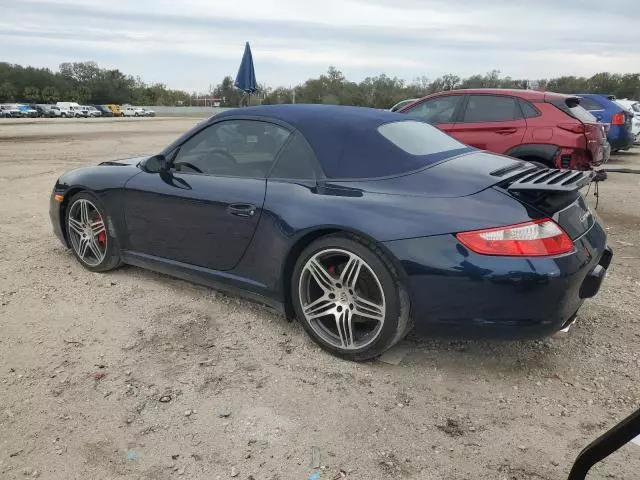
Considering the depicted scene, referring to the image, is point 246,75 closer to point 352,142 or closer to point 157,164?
point 157,164

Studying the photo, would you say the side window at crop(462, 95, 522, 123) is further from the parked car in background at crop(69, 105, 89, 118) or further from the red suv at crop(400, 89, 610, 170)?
the parked car in background at crop(69, 105, 89, 118)

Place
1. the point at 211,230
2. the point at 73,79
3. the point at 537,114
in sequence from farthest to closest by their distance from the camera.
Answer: the point at 73,79, the point at 537,114, the point at 211,230

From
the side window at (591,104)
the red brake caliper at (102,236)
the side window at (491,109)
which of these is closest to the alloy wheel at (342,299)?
the red brake caliper at (102,236)

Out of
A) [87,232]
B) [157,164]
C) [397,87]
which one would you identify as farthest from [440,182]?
[397,87]

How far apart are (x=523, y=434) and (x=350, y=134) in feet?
5.82

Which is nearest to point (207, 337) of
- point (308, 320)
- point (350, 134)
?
point (308, 320)

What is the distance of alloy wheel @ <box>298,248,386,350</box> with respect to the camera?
8.81 feet

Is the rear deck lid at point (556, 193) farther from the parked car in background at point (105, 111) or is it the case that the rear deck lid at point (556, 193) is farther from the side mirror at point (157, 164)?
the parked car in background at point (105, 111)

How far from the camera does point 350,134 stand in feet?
9.71

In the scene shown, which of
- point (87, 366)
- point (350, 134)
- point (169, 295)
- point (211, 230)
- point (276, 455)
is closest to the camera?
point (276, 455)

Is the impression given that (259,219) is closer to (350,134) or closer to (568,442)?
(350,134)

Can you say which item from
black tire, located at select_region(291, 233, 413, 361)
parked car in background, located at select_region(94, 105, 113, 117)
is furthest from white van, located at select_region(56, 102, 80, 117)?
black tire, located at select_region(291, 233, 413, 361)

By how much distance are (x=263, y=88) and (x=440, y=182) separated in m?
56.5

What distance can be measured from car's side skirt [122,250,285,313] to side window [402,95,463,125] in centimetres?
469
